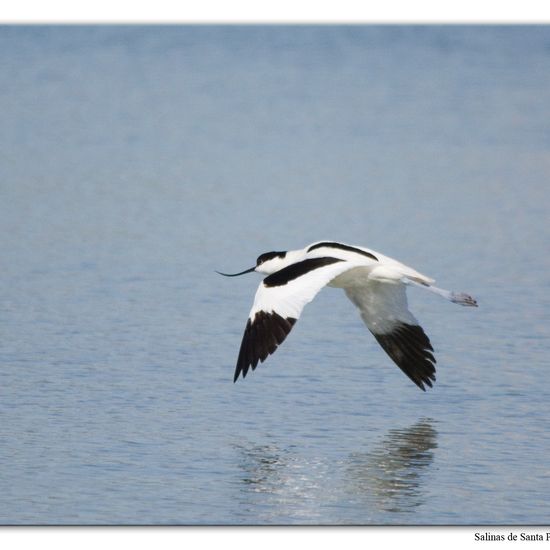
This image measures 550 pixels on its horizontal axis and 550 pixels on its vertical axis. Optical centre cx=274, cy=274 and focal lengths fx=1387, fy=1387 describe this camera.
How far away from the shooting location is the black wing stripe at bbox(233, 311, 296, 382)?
7059 millimetres

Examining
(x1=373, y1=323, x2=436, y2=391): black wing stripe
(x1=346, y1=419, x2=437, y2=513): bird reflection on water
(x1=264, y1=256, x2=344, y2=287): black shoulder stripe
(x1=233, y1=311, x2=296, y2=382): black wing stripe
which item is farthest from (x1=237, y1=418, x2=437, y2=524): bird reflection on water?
(x1=264, y1=256, x2=344, y2=287): black shoulder stripe

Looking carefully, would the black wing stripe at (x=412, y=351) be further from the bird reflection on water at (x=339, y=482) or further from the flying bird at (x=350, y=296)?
the bird reflection on water at (x=339, y=482)

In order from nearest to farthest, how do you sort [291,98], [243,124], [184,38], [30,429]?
→ [30,429]
[243,124]
[291,98]
[184,38]

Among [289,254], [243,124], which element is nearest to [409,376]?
[289,254]

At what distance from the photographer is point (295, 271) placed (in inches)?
298

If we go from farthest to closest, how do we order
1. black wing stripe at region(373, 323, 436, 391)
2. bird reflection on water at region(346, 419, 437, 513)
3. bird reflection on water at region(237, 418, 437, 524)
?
black wing stripe at region(373, 323, 436, 391) < bird reflection on water at region(346, 419, 437, 513) < bird reflection on water at region(237, 418, 437, 524)

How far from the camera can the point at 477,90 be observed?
18.8 metres

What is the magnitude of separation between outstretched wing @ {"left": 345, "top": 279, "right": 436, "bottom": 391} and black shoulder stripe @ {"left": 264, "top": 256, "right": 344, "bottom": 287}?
643 millimetres

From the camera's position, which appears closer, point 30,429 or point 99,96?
point 30,429

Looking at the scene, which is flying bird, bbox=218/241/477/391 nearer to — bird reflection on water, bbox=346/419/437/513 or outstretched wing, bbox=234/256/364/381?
outstretched wing, bbox=234/256/364/381

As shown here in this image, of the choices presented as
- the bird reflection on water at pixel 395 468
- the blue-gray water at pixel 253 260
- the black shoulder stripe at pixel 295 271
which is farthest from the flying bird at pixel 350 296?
the bird reflection on water at pixel 395 468

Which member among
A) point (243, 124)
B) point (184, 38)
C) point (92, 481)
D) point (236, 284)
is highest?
point (184, 38)

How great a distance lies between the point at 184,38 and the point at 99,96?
368 centimetres

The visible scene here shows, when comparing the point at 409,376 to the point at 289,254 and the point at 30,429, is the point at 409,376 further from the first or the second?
the point at 30,429
